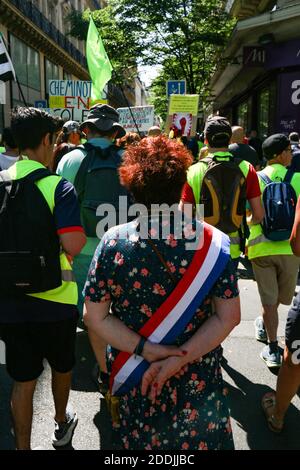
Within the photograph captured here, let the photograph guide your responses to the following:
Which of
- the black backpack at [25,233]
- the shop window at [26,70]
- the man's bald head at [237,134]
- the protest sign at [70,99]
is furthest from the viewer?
the shop window at [26,70]

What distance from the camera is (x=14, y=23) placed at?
2117 centimetres

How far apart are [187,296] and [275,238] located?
210cm

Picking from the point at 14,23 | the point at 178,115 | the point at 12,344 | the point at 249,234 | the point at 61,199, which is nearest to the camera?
the point at 61,199

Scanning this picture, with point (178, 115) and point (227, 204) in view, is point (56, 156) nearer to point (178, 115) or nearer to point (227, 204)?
point (227, 204)

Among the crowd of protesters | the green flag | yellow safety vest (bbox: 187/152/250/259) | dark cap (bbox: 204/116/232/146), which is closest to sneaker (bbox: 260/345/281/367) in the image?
the crowd of protesters

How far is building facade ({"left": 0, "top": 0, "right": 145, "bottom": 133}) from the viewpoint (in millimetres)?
20536

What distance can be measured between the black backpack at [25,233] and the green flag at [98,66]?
294cm

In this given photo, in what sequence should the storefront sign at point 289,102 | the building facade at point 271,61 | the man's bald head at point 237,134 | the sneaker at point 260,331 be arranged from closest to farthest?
the sneaker at point 260,331 < the man's bald head at point 237,134 < the building facade at point 271,61 < the storefront sign at point 289,102

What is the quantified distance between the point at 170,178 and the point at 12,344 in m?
1.31

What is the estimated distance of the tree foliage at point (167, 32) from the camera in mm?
17844

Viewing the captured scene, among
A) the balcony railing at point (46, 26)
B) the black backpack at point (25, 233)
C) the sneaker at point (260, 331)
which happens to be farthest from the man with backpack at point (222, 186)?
the balcony railing at point (46, 26)

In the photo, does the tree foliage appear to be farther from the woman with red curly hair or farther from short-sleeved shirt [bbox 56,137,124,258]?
the woman with red curly hair

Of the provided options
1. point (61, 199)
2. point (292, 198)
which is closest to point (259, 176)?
point (292, 198)

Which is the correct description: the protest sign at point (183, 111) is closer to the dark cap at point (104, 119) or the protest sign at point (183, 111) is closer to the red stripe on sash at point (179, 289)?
the dark cap at point (104, 119)
